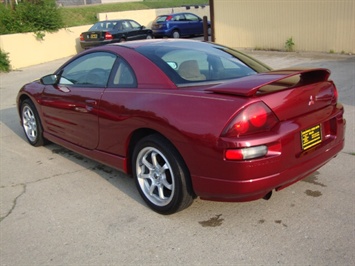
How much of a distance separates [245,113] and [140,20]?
24.2 meters

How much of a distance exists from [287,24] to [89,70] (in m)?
10.0

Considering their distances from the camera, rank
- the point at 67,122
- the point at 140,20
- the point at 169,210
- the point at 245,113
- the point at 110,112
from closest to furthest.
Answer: the point at 245,113 < the point at 169,210 < the point at 110,112 < the point at 67,122 < the point at 140,20

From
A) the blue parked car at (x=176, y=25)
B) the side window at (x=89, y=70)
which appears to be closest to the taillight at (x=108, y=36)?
the blue parked car at (x=176, y=25)

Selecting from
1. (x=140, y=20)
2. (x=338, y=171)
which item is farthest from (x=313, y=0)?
(x=140, y=20)

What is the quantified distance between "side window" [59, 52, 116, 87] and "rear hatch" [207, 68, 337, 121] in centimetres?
148

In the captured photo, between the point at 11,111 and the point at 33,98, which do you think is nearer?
the point at 33,98

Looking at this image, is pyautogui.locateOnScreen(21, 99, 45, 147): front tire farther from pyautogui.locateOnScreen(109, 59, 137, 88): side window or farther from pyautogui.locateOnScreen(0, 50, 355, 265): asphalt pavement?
pyautogui.locateOnScreen(109, 59, 137, 88): side window

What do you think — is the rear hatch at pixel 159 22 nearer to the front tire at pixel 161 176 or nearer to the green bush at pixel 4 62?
the green bush at pixel 4 62

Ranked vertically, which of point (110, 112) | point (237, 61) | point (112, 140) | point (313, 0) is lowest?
point (112, 140)

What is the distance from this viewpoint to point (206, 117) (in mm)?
2922

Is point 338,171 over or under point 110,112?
under

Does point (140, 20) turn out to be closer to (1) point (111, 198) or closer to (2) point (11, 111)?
(2) point (11, 111)

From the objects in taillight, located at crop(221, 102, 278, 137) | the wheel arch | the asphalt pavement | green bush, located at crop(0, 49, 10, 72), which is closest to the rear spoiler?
taillight, located at crop(221, 102, 278, 137)

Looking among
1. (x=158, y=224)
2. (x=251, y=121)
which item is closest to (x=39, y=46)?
(x=158, y=224)
